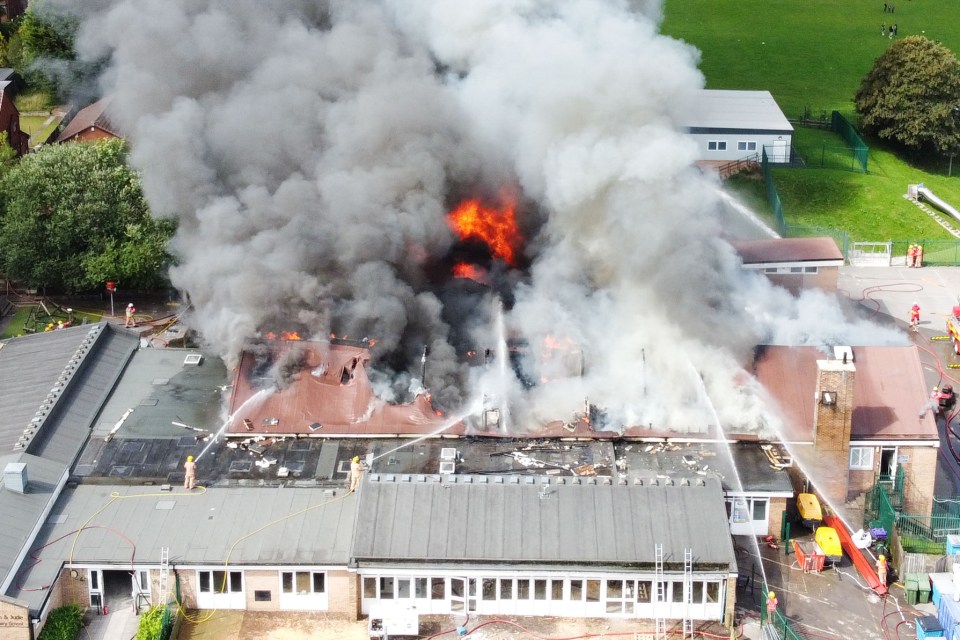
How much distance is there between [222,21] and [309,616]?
24.4m

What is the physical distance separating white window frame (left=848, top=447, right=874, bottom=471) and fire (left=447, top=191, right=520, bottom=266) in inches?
613

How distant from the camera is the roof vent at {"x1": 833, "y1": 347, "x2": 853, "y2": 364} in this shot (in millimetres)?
36625

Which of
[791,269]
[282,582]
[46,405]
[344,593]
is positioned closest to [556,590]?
[344,593]

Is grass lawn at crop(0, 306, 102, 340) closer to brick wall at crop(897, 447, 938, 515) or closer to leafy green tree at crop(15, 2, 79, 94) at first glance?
leafy green tree at crop(15, 2, 79, 94)

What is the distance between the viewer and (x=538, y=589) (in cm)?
3297

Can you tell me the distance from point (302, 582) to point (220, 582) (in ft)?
6.55

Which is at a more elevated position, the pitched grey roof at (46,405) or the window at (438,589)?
the pitched grey roof at (46,405)

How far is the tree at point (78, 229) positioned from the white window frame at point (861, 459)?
2660cm

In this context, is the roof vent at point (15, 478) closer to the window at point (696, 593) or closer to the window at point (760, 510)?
the window at point (696, 593)

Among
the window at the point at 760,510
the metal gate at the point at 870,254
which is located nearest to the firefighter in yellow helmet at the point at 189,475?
the window at the point at 760,510

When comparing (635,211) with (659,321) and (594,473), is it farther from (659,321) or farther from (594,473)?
(594,473)

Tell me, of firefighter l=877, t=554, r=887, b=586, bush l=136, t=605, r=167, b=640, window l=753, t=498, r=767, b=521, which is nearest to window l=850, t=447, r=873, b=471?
window l=753, t=498, r=767, b=521

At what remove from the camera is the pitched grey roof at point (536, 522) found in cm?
3275

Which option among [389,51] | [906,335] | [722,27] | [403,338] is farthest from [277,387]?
[722,27]
